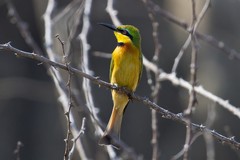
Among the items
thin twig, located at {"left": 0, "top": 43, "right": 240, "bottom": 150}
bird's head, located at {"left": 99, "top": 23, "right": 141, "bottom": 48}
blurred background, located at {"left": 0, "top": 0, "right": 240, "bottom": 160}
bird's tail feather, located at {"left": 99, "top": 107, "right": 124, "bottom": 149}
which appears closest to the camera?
thin twig, located at {"left": 0, "top": 43, "right": 240, "bottom": 150}

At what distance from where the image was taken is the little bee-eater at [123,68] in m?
3.70

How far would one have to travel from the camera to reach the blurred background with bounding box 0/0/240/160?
22.5 feet

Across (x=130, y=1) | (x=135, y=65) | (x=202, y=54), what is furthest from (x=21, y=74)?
(x=135, y=65)

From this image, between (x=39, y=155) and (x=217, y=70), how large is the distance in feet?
7.33

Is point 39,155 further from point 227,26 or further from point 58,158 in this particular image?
point 227,26

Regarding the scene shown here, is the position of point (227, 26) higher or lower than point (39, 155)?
higher

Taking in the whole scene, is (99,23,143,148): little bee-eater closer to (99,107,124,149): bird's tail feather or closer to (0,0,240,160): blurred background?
(99,107,124,149): bird's tail feather

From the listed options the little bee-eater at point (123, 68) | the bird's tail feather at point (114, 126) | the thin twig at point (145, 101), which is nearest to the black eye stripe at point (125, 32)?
the little bee-eater at point (123, 68)

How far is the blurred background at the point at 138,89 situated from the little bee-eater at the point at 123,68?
2.97 metres

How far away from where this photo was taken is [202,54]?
274 inches

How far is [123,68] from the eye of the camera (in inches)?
148

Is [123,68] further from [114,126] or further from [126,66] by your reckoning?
[114,126]

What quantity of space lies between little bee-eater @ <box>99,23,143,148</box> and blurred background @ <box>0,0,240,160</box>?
9.76 ft

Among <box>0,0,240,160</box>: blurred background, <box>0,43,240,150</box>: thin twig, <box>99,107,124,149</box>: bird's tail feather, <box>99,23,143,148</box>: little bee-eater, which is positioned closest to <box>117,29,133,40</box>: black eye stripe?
<box>99,23,143,148</box>: little bee-eater
